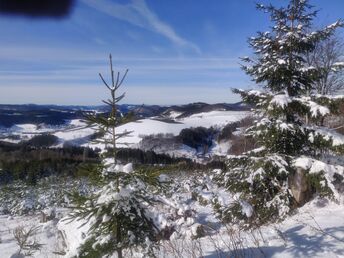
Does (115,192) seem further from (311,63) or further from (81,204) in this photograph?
(311,63)

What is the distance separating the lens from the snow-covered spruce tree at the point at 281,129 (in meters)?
8.55

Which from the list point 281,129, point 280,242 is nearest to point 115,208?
point 280,242

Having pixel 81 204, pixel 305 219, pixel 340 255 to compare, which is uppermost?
pixel 81 204

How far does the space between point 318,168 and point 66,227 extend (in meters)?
5.53

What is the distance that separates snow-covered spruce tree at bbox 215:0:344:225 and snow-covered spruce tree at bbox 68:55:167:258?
4658mm

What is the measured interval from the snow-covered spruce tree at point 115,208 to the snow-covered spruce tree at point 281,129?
4658mm

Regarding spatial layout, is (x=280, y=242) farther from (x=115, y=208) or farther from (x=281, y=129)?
(x=281, y=129)

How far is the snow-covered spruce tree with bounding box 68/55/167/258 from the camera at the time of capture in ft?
13.9

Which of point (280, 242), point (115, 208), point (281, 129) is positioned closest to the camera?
point (115, 208)

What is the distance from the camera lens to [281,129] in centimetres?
860

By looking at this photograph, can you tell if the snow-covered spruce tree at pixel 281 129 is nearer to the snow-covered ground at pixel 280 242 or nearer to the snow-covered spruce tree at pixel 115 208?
the snow-covered ground at pixel 280 242

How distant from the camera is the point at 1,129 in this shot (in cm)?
17150

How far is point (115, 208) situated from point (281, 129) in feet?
18.5

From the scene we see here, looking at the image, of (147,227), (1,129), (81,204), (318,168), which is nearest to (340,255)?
(147,227)
